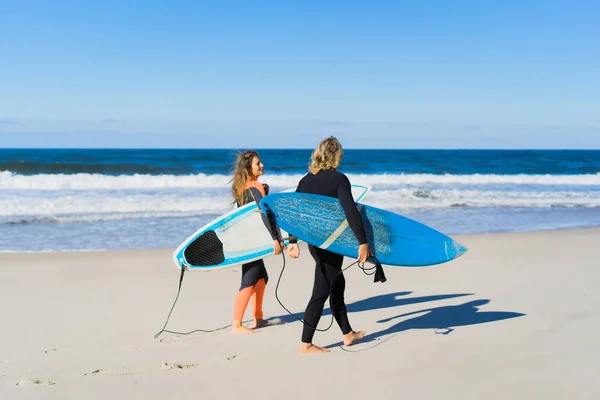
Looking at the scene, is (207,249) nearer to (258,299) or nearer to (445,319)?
(258,299)

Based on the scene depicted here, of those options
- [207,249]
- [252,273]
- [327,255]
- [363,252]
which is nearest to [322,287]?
[327,255]

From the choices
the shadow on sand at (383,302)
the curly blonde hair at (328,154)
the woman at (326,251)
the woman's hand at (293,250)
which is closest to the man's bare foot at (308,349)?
the woman at (326,251)

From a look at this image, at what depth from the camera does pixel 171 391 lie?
3.05 metres

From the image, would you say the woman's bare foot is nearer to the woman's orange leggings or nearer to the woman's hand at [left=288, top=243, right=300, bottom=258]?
the woman's orange leggings

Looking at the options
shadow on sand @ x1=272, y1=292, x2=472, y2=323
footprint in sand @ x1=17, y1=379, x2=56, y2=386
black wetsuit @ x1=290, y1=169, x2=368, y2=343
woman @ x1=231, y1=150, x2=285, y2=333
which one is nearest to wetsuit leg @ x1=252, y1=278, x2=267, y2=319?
woman @ x1=231, y1=150, x2=285, y2=333

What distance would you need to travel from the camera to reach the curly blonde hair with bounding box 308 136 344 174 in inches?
137

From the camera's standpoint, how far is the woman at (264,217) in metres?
4.06

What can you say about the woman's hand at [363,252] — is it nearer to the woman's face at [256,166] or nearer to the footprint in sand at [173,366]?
the woman's face at [256,166]

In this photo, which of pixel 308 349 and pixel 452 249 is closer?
pixel 308 349

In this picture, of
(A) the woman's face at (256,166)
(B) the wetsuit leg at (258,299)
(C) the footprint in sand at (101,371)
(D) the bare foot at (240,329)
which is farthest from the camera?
(B) the wetsuit leg at (258,299)

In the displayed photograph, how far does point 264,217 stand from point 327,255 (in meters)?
0.53

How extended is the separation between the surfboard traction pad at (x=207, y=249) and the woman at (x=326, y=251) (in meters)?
1.03

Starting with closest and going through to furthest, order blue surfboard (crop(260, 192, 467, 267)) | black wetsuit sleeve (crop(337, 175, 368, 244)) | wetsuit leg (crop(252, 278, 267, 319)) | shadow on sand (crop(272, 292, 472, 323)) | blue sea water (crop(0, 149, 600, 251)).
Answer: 1. black wetsuit sleeve (crop(337, 175, 368, 244))
2. blue surfboard (crop(260, 192, 467, 267))
3. wetsuit leg (crop(252, 278, 267, 319))
4. shadow on sand (crop(272, 292, 472, 323))
5. blue sea water (crop(0, 149, 600, 251))

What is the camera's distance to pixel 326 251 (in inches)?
145
